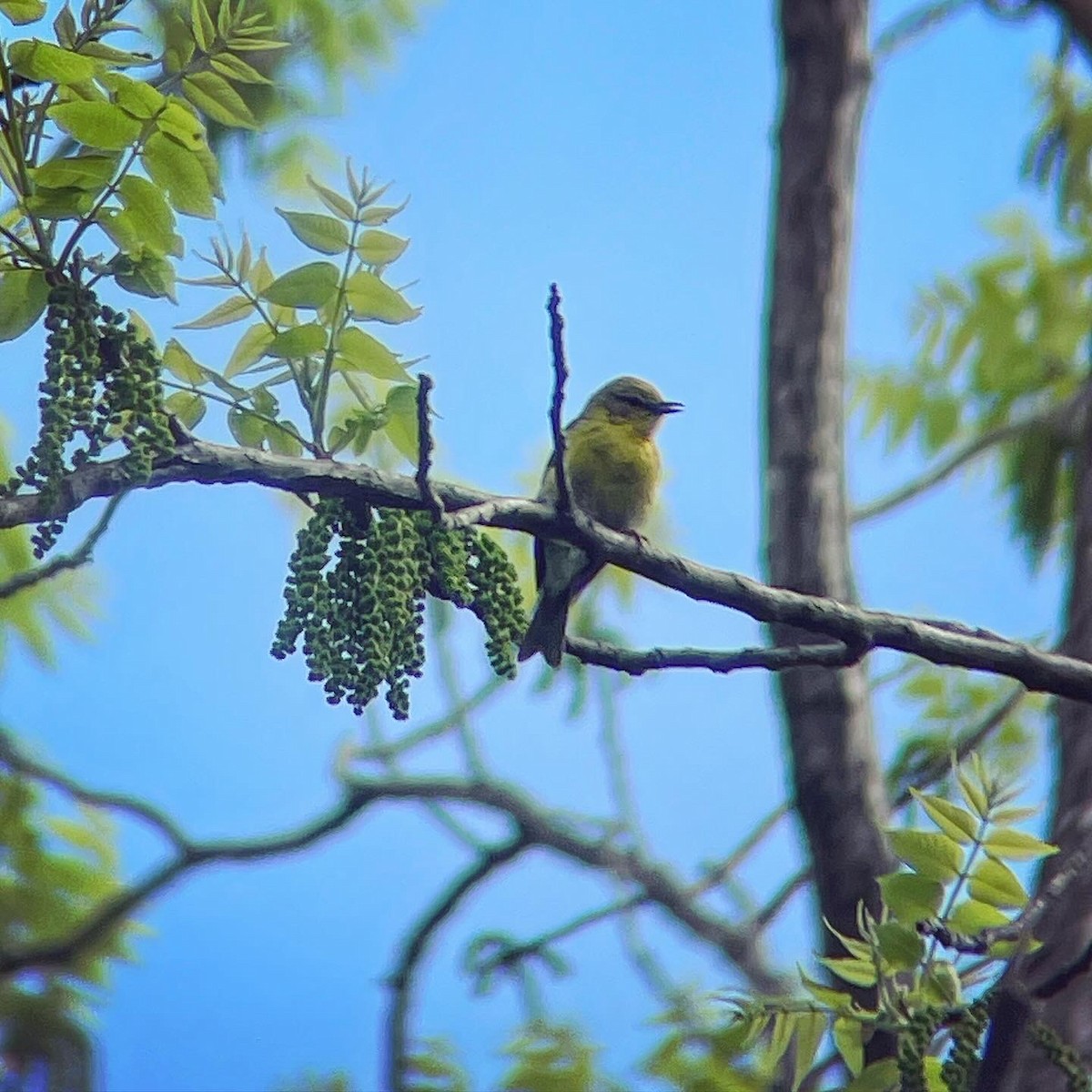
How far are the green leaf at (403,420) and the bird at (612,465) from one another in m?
1.24

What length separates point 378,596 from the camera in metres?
1.31

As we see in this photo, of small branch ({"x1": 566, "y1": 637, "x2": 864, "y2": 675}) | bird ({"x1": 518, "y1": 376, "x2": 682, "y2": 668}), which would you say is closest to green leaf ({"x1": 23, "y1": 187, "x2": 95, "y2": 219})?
small branch ({"x1": 566, "y1": 637, "x2": 864, "y2": 675})

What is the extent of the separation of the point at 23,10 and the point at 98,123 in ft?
0.39

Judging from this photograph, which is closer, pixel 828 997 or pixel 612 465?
pixel 828 997

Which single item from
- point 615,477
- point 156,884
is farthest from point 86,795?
point 615,477

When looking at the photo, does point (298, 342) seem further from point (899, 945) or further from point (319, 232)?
point (899, 945)

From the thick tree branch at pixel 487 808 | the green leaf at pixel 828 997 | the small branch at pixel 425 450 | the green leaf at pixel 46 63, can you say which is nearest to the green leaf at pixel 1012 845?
the green leaf at pixel 828 997

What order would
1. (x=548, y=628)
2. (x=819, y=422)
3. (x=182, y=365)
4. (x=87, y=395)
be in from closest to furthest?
(x=87, y=395) → (x=182, y=365) → (x=548, y=628) → (x=819, y=422)

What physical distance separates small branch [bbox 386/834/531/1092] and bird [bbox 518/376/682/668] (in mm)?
865

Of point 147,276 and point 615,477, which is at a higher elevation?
point 615,477

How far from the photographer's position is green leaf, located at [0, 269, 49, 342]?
1.27 meters

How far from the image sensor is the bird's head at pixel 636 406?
301 cm

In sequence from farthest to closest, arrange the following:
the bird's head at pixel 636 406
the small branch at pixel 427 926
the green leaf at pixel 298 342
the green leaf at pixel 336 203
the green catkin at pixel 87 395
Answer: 1. the small branch at pixel 427 926
2. the bird's head at pixel 636 406
3. the green leaf at pixel 336 203
4. the green leaf at pixel 298 342
5. the green catkin at pixel 87 395

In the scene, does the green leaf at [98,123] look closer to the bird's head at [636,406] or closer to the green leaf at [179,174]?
the green leaf at [179,174]
